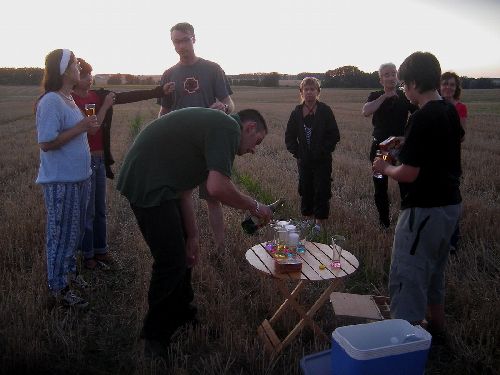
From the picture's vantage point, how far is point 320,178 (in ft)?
21.2

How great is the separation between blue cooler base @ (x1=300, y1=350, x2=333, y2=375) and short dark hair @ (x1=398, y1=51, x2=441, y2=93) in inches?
75.8

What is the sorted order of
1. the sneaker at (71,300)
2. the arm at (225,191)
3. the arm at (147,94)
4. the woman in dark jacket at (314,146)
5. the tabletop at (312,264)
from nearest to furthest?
the arm at (225,191)
the tabletop at (312,264)
the sneaker at (71,300)
the arm at (147,94)
the woman in dark jacket at (314,146)

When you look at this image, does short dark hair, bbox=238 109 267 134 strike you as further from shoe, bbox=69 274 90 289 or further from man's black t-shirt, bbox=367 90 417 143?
man's black t-shirt, bbox=367 90 417 143

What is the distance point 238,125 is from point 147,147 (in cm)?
63

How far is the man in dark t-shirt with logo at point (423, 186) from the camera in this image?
3281mm

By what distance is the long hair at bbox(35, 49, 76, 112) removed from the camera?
4.07 m

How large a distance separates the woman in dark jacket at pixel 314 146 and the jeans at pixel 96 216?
2596 millimetres

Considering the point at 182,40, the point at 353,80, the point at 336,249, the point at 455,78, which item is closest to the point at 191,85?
the point at 182,40

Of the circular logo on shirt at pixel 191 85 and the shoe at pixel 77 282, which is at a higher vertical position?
the circular logo on shirt at pixel 191 85

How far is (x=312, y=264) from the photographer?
12.6ft

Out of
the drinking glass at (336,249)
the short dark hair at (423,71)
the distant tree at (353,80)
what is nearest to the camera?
the short dark hair at (423,71)

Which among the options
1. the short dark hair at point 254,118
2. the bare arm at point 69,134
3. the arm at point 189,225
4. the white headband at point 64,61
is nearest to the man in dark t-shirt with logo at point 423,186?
the short dark hair at point 254,118

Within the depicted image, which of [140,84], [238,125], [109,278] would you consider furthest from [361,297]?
[140,84]

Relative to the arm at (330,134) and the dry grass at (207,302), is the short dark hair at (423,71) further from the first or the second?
the arm at (330,134)
